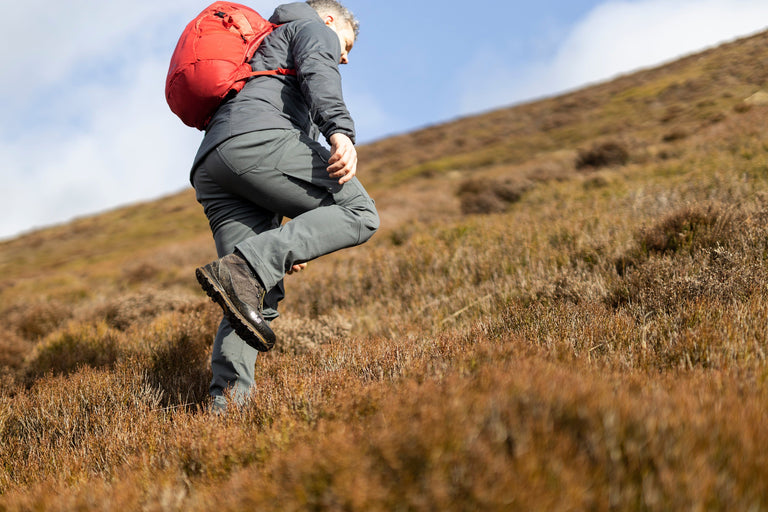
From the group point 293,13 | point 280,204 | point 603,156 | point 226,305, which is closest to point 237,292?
point 226,305

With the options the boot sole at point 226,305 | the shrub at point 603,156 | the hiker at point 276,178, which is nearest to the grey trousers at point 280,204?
the hiker at point 276,178

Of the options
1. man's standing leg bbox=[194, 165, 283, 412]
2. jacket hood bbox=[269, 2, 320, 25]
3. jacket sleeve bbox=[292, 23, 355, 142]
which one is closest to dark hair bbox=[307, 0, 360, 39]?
jacket hood bbox=[269, 2, 320, 25]

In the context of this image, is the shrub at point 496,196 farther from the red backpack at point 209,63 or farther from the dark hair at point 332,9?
the red backpack at point 209,63

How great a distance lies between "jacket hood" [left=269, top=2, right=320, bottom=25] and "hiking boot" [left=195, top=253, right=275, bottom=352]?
1249 mm

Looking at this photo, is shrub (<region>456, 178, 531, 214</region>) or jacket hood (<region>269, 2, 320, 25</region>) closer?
jacket hood (<region>269, 2, 320, 25</region>)

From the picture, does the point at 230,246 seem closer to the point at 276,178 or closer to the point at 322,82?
the point at 276,178

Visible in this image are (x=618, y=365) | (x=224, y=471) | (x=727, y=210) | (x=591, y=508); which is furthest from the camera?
(x=727, y=210)

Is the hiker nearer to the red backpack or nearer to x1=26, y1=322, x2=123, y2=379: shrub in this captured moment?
the red backpack

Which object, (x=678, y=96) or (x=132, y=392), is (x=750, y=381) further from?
(x=678, y=96)

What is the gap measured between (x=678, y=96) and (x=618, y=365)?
25229 millimetres

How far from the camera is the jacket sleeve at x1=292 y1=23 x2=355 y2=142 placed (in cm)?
204

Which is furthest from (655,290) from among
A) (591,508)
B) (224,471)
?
(224,471)

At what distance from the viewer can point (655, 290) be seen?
2.79 meters

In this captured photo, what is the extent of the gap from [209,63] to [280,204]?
2.25 feet
